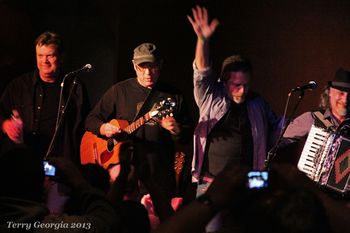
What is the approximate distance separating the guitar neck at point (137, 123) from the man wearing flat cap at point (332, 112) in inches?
46.7

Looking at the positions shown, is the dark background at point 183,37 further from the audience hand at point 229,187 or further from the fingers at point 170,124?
the audience hand at point 229,187

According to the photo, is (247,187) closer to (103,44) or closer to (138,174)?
(138,174)

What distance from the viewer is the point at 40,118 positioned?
5.08 m

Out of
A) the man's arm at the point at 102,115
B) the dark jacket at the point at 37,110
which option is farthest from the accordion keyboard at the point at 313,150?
the dark jacket at the point at 37,110

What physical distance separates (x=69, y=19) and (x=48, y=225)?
4079 mm

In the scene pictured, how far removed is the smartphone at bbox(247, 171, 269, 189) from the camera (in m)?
2.30

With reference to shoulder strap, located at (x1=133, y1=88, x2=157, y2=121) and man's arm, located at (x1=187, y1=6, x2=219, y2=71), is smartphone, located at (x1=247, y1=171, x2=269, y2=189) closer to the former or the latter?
man's arm, located at (x1=187, y1=6, x2=219, y2=71)

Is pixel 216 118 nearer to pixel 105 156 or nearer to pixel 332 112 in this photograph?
pixel 332 112

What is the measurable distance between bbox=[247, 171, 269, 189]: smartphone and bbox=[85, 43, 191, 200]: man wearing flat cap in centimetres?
244

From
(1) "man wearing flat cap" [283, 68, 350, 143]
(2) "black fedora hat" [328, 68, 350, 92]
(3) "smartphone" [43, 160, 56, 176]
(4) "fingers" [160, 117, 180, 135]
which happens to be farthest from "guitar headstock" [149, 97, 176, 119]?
(3) "smartphone" [43, 160, 56, 176]

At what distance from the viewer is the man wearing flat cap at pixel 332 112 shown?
4930mm

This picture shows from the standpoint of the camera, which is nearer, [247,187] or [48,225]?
[247,187]

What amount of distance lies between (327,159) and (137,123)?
5.33 feet

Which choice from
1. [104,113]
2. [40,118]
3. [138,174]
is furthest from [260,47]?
[138,174]
